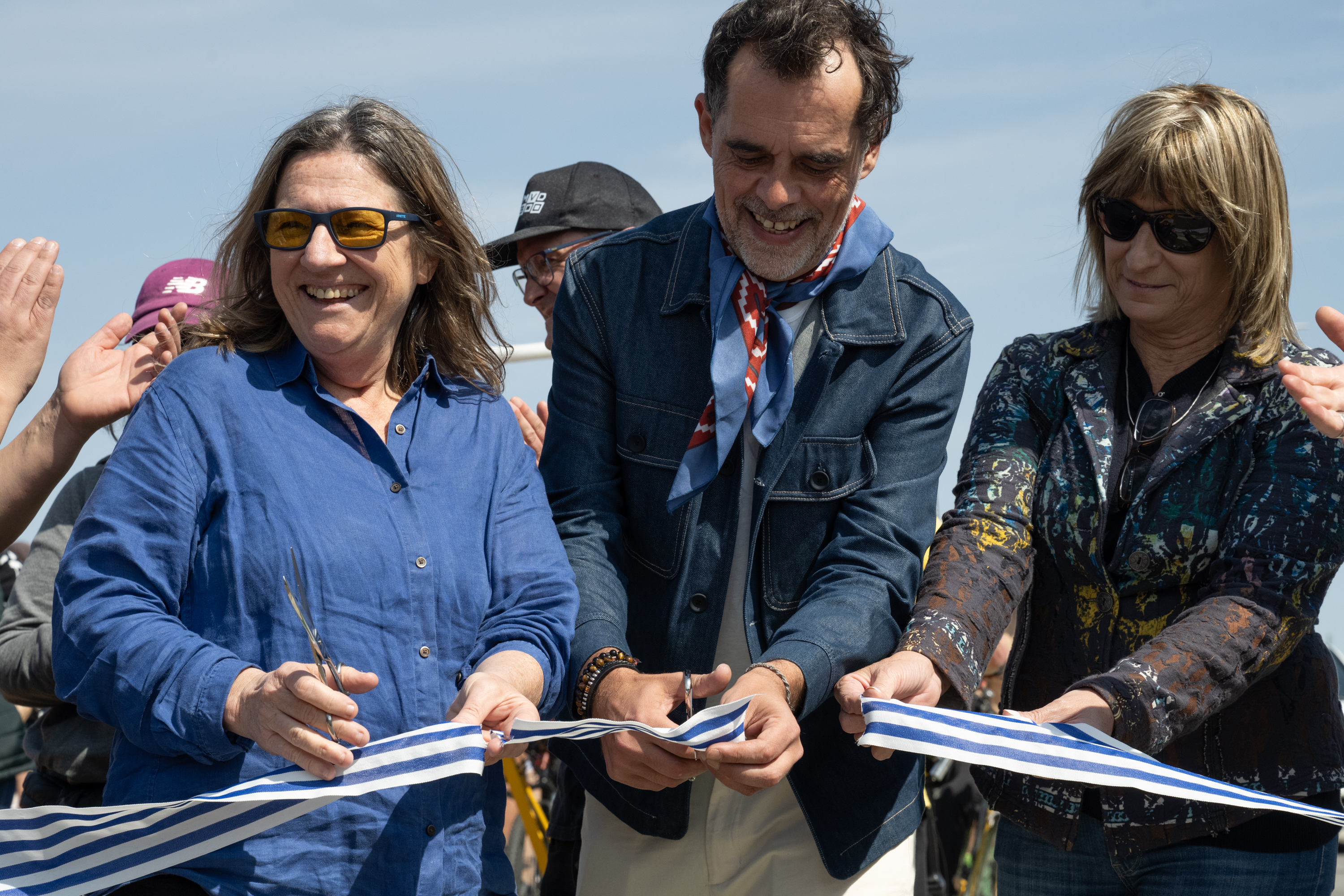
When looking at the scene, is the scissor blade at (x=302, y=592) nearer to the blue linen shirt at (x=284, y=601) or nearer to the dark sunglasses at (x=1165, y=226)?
the blue linen shirt at (x=284, y=601)

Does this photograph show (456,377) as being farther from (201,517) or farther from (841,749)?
(841,749)

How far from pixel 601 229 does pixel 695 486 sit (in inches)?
93.1

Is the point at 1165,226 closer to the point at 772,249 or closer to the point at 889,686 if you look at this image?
the point at 772,249

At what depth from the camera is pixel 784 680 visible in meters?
3.19

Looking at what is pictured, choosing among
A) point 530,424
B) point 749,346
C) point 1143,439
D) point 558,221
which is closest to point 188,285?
point 530,424

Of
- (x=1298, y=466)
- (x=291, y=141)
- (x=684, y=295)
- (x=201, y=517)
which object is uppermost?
(x=291, y=141)

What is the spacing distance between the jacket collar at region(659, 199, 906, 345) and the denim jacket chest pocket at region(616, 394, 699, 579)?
28cm

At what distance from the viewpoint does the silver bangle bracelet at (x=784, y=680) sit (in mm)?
3182

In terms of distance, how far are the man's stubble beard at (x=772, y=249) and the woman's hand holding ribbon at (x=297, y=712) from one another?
1.54m

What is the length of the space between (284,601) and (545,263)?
3.09 meters

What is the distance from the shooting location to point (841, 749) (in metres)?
3.55

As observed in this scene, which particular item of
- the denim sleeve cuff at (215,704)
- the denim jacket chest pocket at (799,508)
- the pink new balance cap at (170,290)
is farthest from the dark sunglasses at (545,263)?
the denim sleeve cuff at (215,704)

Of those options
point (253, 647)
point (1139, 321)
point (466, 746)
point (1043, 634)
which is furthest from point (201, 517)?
point (1139, 321)

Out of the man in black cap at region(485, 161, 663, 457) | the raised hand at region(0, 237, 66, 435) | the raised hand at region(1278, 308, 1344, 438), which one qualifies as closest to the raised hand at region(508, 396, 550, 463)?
the man in black cap at region(485, 161, 663, 457)
